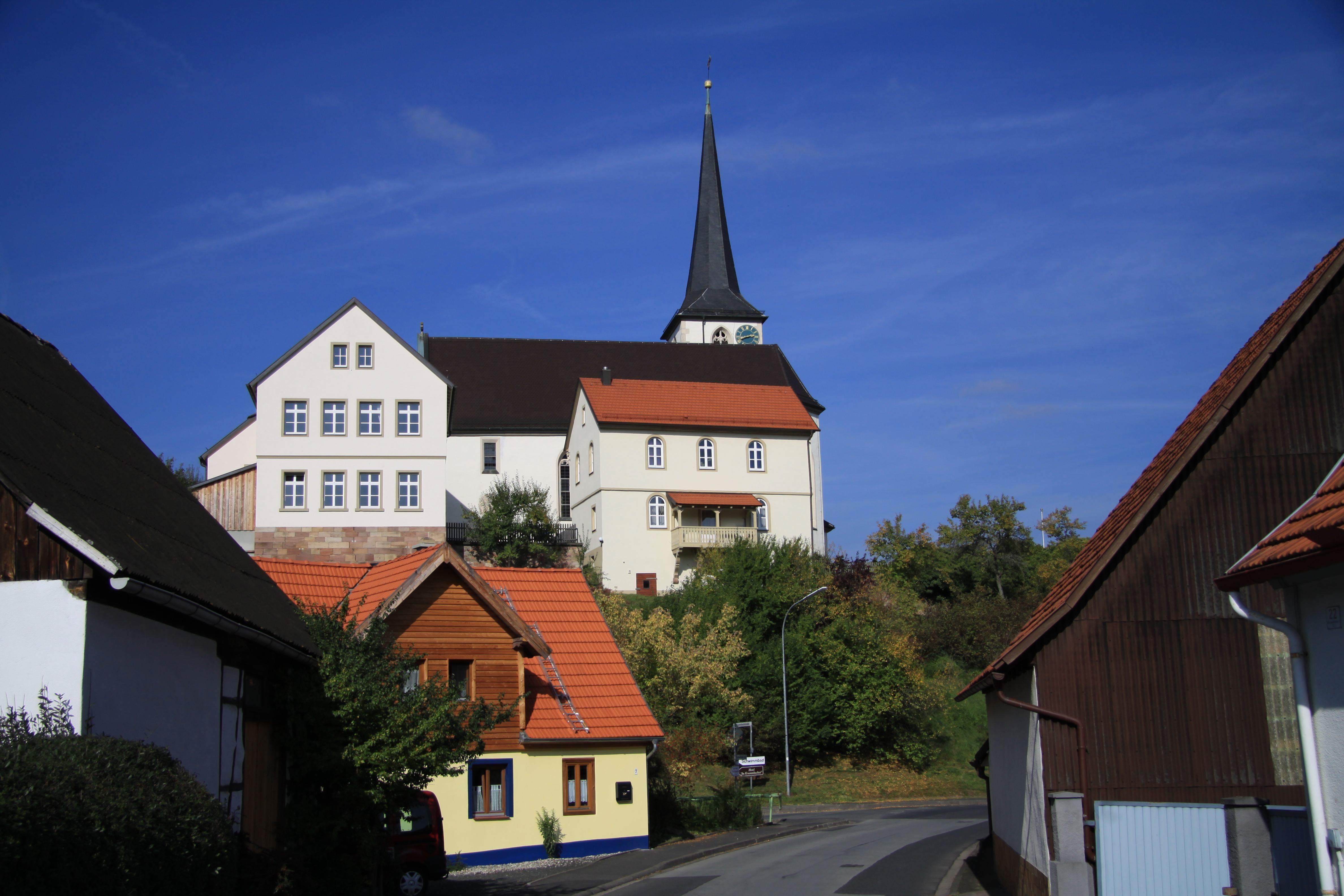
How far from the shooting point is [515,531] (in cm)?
5697

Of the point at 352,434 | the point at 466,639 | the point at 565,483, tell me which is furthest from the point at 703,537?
the point at 466,639

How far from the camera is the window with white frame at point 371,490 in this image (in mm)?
48594

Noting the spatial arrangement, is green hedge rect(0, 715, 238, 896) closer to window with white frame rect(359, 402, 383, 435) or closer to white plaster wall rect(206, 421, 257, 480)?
window with white frame rect(359, 402, 383, 435)

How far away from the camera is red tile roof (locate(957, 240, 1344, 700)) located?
43.8ft

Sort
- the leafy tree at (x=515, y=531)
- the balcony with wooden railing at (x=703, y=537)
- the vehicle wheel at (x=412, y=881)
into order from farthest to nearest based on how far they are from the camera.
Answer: the balcony with wooden railing at (x=703, y=537) < the leafy tree at (x=515, y=531) < the vehicle wheel at (x=412, y=881)

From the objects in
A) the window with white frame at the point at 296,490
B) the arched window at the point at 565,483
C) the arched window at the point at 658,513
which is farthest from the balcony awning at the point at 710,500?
the window with white frame at the point at 296,490

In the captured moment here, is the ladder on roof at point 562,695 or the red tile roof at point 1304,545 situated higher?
the red tile roof at point 1304,545

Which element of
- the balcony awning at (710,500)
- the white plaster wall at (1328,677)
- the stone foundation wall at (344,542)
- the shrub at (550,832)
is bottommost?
the shrub at (550,832)

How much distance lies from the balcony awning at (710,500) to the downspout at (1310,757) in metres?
51.2

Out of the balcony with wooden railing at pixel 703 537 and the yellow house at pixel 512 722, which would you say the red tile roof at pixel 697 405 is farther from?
the yellow house at pixel 512 722

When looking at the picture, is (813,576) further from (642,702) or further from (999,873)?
(999,873)

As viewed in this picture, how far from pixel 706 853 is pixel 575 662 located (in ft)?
15.7

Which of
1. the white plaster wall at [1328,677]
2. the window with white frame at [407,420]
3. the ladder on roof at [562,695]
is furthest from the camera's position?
the window with white frame at [407,420]

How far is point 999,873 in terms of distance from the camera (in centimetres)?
1744
